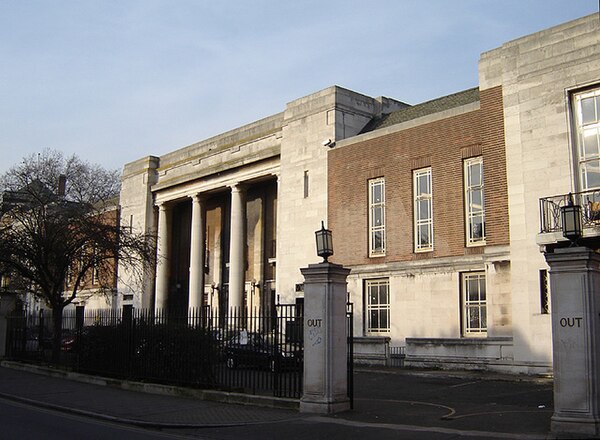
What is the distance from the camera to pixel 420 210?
28703 millimetres

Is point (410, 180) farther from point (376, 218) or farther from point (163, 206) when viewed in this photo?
point (163, 206)

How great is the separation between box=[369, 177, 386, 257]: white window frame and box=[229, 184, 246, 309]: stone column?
12258 millimetres

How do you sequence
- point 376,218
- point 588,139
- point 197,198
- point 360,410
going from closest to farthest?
1. point 360,410
2. point 588,139
3. point 376,218
4. point 197,198

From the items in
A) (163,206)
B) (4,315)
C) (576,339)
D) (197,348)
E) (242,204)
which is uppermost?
(163,206)

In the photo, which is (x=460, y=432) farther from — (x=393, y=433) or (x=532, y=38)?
(x=532, y=38)

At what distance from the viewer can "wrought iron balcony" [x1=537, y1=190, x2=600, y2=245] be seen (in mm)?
21203

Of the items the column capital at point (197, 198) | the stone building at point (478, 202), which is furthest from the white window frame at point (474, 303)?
the column capital at point (197, 198)

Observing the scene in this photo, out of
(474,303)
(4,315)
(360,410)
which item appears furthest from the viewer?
(4,315)

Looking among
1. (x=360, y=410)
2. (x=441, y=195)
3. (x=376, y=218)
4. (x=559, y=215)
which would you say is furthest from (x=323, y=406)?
(x=376, y=218)

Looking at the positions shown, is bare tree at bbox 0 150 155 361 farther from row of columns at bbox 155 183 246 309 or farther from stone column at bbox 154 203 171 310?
stone column at bbox 154 203 171 310

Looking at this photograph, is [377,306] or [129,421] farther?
[377,306]

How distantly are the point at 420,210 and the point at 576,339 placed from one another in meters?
17.4

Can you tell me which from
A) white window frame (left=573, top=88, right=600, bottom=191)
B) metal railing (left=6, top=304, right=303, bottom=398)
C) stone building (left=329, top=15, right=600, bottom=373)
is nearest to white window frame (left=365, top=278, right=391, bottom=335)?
stone building (left=329, top=15, right=600, bottom=373)

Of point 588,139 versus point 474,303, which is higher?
point 588,139
